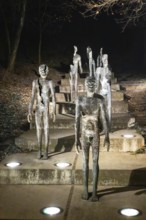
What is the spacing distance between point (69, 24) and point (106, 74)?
21513 mm

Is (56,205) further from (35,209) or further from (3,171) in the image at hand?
(3,171)

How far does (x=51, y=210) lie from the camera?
6305 mm

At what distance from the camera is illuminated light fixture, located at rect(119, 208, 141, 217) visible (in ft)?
19.9

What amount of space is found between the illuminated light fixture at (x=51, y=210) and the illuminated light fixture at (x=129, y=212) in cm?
101

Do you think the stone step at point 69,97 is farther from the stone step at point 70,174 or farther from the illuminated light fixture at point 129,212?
the illuminated light fixture at point 129,212

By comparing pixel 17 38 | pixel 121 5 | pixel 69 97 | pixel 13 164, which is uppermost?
pixel 121 5

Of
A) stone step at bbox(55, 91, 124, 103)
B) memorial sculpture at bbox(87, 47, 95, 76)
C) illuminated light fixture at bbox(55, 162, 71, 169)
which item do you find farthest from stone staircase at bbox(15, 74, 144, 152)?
memorial sculpture at bbox(87, 47, 95, 76)

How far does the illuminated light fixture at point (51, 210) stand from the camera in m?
6.17

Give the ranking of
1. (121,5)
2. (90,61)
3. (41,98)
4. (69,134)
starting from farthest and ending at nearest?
(121,5)
(90,61)
(69,134)
(41,98)

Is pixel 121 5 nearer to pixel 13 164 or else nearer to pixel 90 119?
pixel 13 164

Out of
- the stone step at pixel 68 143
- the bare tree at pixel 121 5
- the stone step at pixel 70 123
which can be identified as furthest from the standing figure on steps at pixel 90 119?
the bare tree at pixel 121 5

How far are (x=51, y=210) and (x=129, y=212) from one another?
1273mm

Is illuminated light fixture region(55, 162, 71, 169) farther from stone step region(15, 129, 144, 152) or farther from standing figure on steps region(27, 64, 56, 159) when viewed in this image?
stone step region(15, 129, 144, 152)

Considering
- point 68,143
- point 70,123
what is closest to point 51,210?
point 68,143
